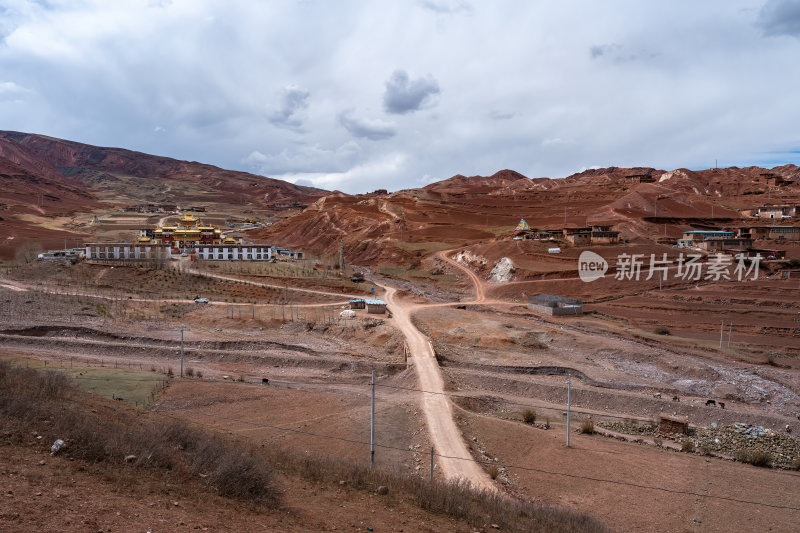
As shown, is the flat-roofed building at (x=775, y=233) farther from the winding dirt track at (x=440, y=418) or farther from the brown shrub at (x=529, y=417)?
the brown shrub at (x=529, y=417)

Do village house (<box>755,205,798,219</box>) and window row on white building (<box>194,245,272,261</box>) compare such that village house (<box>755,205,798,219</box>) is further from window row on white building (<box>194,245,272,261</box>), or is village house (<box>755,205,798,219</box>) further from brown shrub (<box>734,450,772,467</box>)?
brown shrub (<box>734,450,772,467</box>)

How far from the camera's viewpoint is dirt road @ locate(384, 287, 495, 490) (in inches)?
676

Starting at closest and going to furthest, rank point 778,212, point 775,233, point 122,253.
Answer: point 122,253
point 775,233
point 778,212

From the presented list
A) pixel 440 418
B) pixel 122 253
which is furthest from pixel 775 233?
pixel 122 253

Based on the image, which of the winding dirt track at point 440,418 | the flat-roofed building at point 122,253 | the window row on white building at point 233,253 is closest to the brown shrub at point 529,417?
the winding dirt track at point 440,418

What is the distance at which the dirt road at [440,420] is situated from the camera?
→ 17172mm

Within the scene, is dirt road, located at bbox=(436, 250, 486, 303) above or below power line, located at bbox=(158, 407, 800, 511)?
above

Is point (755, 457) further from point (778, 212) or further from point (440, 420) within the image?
point (778, 212)

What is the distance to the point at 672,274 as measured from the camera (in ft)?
194

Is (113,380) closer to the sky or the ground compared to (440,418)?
closer to the sky

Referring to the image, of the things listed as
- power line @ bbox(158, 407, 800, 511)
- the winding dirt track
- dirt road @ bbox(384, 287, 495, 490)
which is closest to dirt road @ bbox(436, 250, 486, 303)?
the winding dirt track

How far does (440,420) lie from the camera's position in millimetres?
22094
